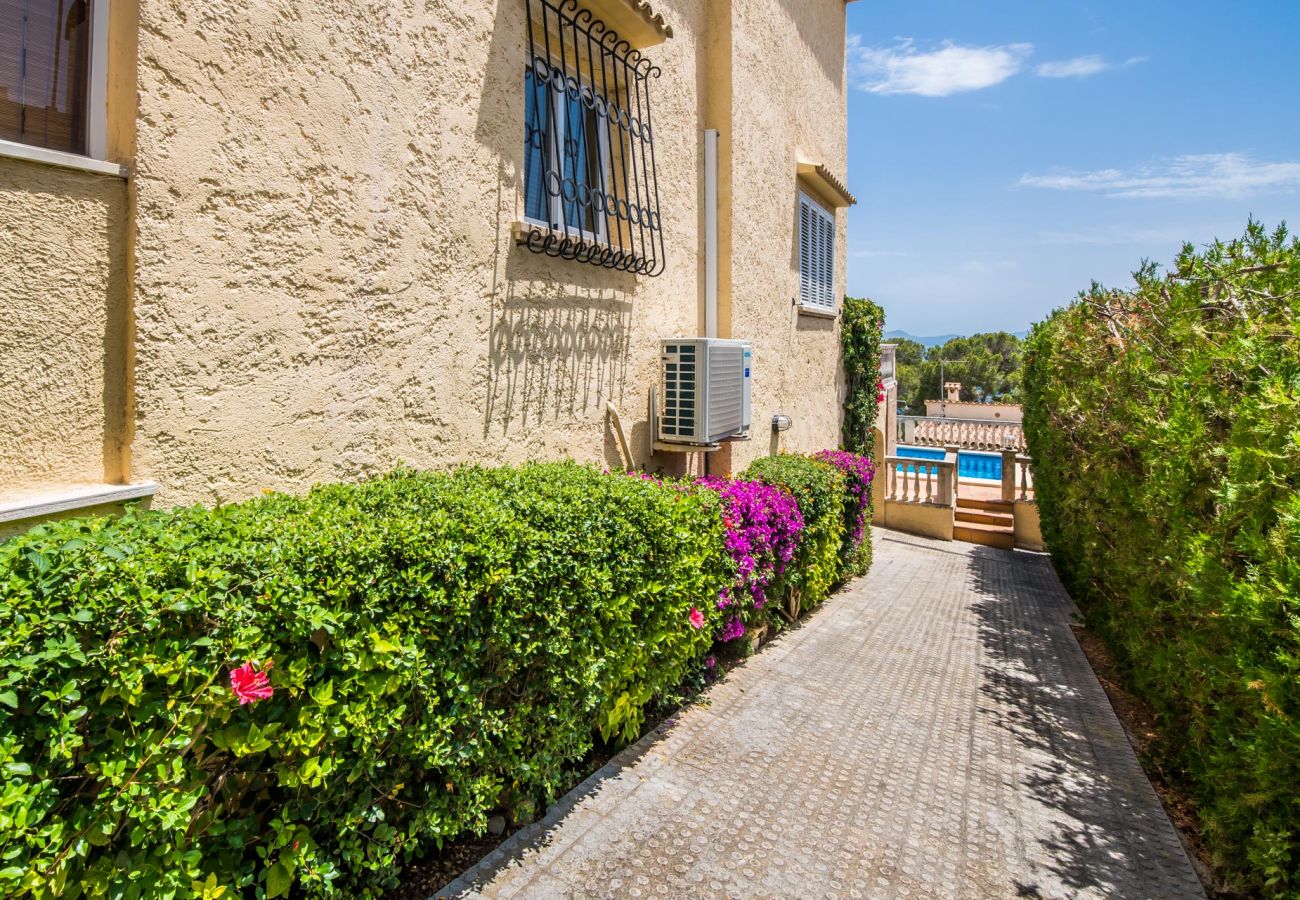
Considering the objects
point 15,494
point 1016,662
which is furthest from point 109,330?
point 1016,662

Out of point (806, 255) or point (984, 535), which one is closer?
point (806, 255)

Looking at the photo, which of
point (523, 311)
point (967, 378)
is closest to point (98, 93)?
point (523, 311)

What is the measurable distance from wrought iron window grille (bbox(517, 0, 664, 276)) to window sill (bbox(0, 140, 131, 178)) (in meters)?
2.54

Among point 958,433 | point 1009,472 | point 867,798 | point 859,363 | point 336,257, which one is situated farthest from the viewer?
point 958,433

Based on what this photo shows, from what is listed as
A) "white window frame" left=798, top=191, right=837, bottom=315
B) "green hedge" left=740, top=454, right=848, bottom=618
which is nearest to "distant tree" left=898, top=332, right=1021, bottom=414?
"white window frame" left=798, top=191, right=837, bottom=315

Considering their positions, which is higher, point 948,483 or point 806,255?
point 806,255

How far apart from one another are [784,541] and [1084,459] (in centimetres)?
430

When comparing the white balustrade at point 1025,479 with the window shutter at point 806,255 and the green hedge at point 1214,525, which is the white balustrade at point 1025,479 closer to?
the green hedge at point 1214,525

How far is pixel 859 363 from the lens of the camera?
43.4 feet

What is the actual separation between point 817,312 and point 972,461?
62.1 ft

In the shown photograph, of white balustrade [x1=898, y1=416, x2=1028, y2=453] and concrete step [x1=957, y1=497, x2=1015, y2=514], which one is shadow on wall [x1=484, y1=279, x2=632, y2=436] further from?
white balustrade [x1=898, y1=416, x2=1028, y2=453]

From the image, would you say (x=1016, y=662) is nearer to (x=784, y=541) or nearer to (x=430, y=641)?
(x=784, y=541)

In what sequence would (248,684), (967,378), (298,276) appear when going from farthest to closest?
(967,378) → (298,276) → (248,684)

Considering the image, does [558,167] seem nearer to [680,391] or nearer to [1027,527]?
[680,391]
